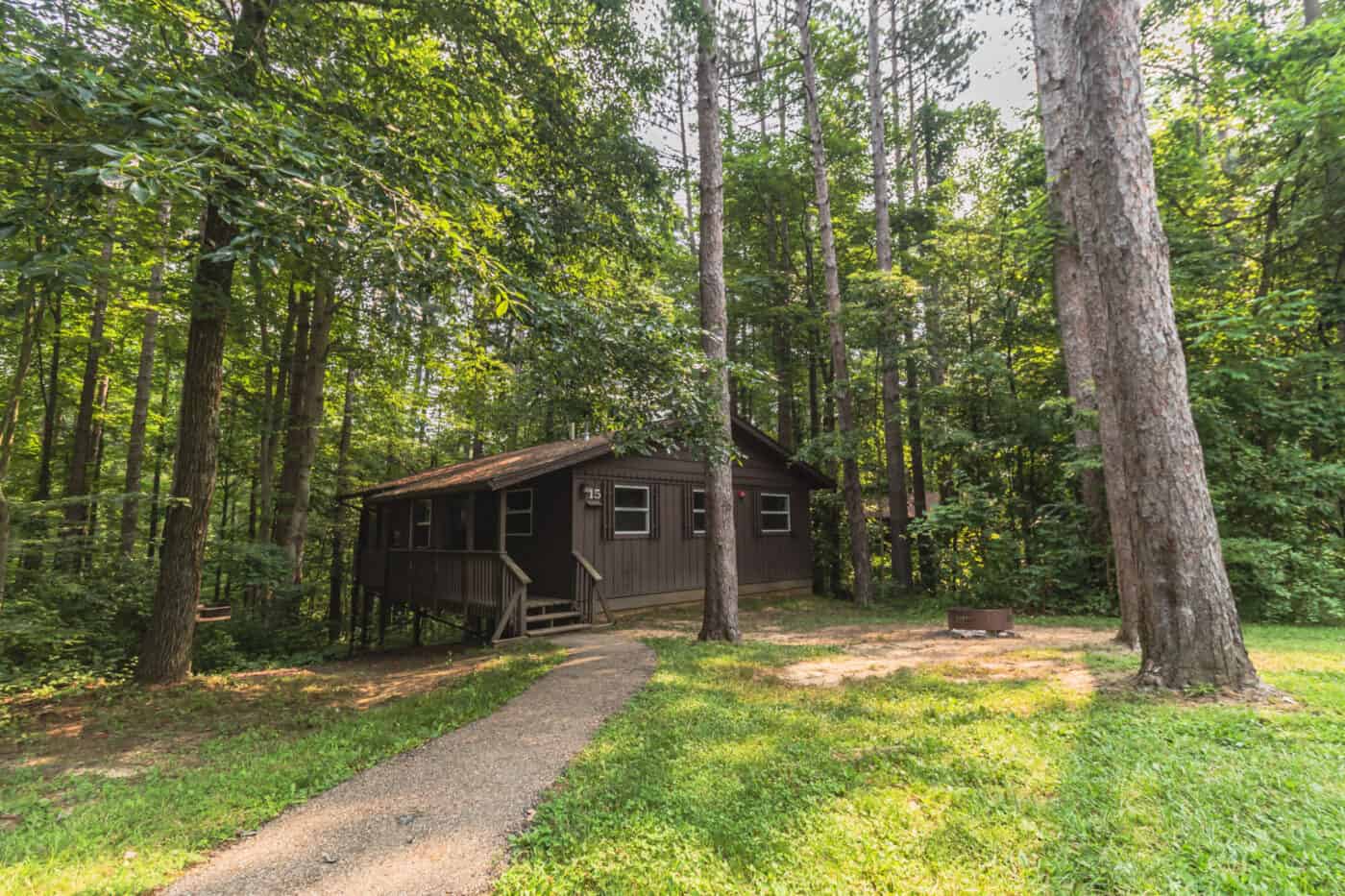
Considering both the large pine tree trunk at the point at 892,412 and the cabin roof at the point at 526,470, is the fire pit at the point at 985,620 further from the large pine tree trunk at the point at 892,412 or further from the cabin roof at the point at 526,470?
the cabin roof at the point at 526,470

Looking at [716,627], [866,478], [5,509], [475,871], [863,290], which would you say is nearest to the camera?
[475,871]

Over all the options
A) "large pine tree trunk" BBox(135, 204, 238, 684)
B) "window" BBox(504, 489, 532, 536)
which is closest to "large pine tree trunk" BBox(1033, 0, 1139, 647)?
"window" BBox(504, 489, 532, 536)

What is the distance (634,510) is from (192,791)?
8.61 meters

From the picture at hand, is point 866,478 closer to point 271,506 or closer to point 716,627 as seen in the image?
point 716,627

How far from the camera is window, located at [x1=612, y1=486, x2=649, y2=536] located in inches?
457

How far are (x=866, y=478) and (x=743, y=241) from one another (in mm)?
9021

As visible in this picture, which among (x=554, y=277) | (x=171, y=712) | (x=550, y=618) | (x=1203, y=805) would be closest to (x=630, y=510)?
(x=550, y=618)

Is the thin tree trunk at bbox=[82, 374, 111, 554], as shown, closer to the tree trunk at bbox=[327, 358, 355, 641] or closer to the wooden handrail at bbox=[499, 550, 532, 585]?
the tree trunk at bbox=[327, 358, 355, 641]

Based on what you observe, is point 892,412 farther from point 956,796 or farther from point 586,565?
point 956,796

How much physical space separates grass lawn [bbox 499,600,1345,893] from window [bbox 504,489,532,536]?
24.8ft

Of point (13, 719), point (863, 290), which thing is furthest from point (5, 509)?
point (863, 290)

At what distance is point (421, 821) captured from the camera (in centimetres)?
311

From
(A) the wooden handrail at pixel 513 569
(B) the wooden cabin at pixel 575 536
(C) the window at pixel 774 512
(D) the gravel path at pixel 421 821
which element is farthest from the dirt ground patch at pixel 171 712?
(C) the window at pixel 774 512

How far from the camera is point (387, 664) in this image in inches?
327
